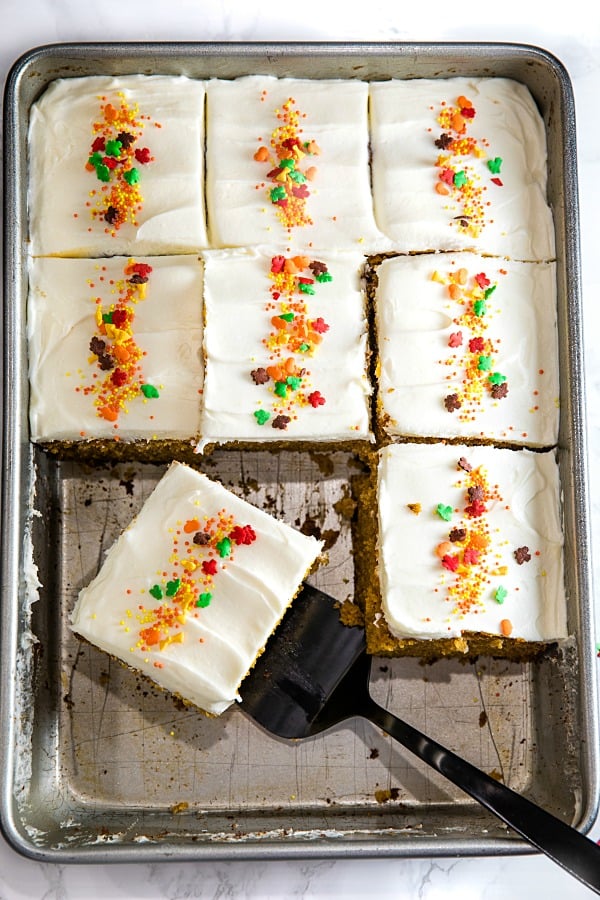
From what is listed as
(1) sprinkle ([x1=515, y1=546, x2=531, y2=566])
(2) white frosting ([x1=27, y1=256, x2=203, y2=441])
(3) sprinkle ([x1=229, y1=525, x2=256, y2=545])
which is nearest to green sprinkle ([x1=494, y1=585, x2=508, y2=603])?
→ (1) sprinkle ([x1=515, y1=546, x2=531, y2=566])

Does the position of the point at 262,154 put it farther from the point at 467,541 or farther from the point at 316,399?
the point at 467,541

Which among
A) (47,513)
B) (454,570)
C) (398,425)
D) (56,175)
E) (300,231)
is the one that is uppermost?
(56,175)

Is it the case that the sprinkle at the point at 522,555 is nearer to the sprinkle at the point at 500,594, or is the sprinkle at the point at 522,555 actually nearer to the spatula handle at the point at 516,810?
the sprinkle at the point at 500,594

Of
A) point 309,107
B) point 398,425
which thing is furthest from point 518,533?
point 309,107

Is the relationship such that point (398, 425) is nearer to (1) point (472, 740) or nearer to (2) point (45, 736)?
(1) point (472, 740)

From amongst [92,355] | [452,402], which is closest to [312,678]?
[452,402]
